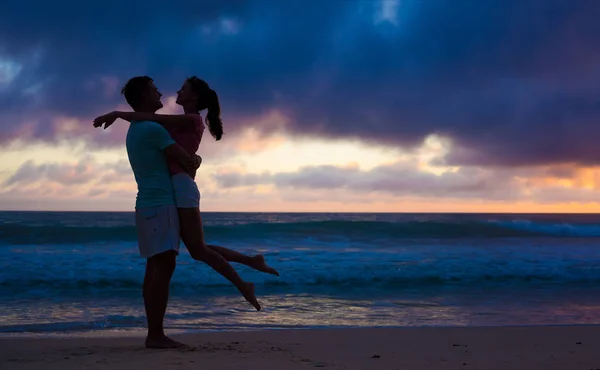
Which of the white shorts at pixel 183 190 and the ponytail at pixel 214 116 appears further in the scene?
the ponytail at pixel 214 116

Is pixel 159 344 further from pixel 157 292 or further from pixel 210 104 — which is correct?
pixel 210 104

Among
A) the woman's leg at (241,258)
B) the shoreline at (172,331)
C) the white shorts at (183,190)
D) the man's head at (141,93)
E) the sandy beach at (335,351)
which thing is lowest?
the shoreline at (172,331)

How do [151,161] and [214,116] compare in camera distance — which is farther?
[214,116]

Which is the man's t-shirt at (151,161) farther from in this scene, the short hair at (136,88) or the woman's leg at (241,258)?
the woman's leg at (241,258)

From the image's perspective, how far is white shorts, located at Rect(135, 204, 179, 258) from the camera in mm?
3793

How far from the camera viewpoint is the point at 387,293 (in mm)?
9070

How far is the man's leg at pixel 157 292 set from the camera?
3.96m

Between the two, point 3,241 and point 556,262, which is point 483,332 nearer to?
point 556,262

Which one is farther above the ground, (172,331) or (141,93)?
(141,93)

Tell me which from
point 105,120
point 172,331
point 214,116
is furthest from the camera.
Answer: point 172,331

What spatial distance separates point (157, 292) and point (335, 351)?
1.37m

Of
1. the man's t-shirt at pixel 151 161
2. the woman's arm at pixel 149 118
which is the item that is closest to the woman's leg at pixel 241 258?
the man's t-shirt at pixel 151 161

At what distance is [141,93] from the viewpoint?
12.9 feet

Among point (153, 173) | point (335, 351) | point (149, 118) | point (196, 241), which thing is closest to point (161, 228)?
point (196, 241)
